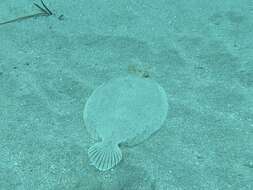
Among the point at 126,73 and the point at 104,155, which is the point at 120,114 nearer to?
the point at 104,155

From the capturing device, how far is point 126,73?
10.1ft

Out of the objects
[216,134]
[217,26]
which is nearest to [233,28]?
[217,26]

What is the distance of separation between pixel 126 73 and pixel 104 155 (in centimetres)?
76

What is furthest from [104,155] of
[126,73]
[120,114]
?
[126,73]

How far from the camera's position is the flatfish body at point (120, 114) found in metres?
2.53

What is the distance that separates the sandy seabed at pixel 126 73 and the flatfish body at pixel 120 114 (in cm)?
5

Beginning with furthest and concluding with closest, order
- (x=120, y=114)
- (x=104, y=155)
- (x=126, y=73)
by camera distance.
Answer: (x=126, y=73)
(x=120, y=114)
(x=104, y=155)

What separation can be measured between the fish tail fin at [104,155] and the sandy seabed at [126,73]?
1.6 inches

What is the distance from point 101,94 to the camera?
2.90 m

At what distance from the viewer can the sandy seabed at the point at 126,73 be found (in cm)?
243

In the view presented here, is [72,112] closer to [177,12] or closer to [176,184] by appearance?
[176,184]

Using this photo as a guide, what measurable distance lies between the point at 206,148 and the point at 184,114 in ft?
0.97

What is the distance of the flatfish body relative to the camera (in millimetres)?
2529

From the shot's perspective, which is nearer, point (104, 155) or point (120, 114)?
point (104, 155)
